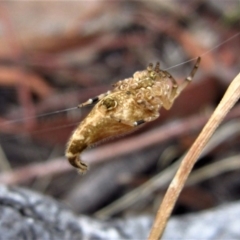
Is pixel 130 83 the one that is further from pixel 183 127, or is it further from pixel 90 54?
pixel 90 54

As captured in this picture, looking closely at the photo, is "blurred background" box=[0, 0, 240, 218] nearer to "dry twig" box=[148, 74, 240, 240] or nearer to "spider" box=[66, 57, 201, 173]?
"spider" box=[66, 57, 201, 173]

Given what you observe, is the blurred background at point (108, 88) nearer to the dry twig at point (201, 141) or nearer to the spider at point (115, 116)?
the spider at point (115, 116)

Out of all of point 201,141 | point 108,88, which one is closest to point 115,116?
point 201,141

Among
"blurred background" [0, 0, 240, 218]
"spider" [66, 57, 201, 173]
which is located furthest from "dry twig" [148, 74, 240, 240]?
"blurred background" [0, 0, 240, 218]

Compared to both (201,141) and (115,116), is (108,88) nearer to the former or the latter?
(115,116)

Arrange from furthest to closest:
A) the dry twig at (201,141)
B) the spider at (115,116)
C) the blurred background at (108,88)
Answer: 1. the blurred background at (108,88)
2. the spider at (115,116)
3. the dry twig at (201,141)

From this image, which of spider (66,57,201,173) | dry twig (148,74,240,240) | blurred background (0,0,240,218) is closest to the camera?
dry twig (148,74,240,240)

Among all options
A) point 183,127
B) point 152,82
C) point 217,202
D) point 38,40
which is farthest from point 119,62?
point 152,82

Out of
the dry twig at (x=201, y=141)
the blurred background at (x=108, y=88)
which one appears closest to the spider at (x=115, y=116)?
the dry twig at (x=201, y=141)
